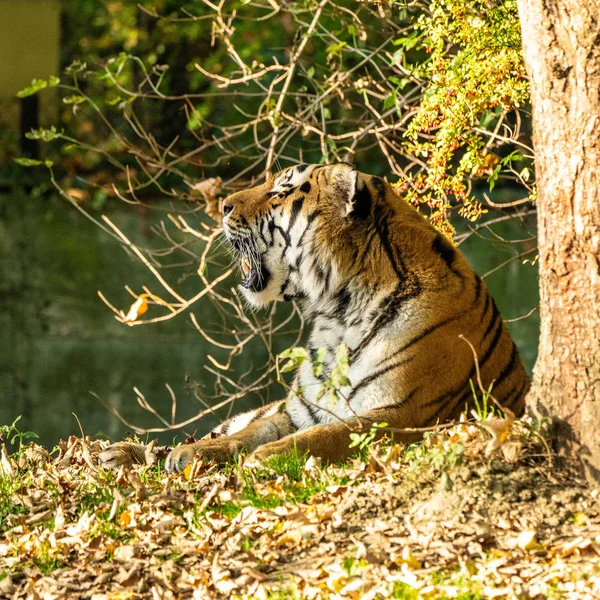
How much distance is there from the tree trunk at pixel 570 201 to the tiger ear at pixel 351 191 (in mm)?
1317

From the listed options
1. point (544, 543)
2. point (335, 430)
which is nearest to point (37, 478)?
point (335, 430)

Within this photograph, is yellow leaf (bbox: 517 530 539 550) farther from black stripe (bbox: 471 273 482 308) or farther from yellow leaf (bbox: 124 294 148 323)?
yellow leaf (bbox: 124 294 148 323)

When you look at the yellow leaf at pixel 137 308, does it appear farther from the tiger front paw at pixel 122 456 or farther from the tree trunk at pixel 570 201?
the tree trunk at pixel 570 201

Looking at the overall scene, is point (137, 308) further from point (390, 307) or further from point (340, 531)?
point (340, 531)

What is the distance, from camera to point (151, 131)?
10984 mm

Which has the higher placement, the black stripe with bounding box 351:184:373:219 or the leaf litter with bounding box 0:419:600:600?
the black stripe with bounding box 351:184:373:219

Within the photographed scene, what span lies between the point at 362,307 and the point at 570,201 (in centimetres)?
152

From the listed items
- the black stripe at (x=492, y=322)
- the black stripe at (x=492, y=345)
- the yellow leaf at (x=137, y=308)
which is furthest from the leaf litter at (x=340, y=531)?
the yellow leaf at (x=137, y=308)

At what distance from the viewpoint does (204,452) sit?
463cm

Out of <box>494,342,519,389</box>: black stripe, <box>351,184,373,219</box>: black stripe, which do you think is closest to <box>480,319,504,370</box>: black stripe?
<box>494,342,519,389</box>: black stripe

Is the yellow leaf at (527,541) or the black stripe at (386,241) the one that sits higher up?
the black stripe at (386,241)

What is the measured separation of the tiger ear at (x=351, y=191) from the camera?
486cm

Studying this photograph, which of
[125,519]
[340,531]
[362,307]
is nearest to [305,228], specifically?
[362,307]

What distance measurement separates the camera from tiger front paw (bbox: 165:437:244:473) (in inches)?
180
